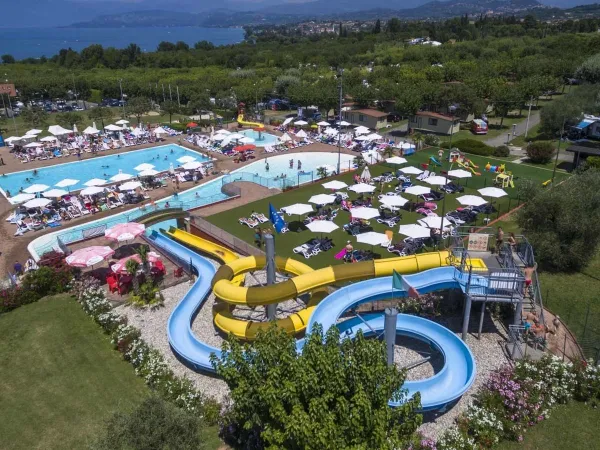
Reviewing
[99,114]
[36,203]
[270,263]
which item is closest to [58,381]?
[270,263]

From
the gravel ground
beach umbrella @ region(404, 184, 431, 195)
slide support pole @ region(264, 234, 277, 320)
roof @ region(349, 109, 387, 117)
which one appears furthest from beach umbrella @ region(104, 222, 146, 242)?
roof @ region(349, 109, 387, 117)

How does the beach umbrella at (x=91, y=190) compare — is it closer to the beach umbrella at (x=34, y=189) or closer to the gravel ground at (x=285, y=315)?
the beach umbrella at (x=34, y=189)

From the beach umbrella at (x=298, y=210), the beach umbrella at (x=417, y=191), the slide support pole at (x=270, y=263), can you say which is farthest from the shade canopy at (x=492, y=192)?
the slide support pole at (x=270, y=263)

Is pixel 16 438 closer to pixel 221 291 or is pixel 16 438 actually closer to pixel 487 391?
pixel 221 291

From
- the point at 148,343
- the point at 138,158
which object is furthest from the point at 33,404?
the point at 138,158

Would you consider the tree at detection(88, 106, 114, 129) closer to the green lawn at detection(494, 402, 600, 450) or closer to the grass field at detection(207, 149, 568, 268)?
the grass field at detection(207, 149, 568, 268)

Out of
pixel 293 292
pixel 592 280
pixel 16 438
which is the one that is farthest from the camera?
pixel 592 280

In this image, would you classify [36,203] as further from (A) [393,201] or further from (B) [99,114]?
(B) [99,114]
